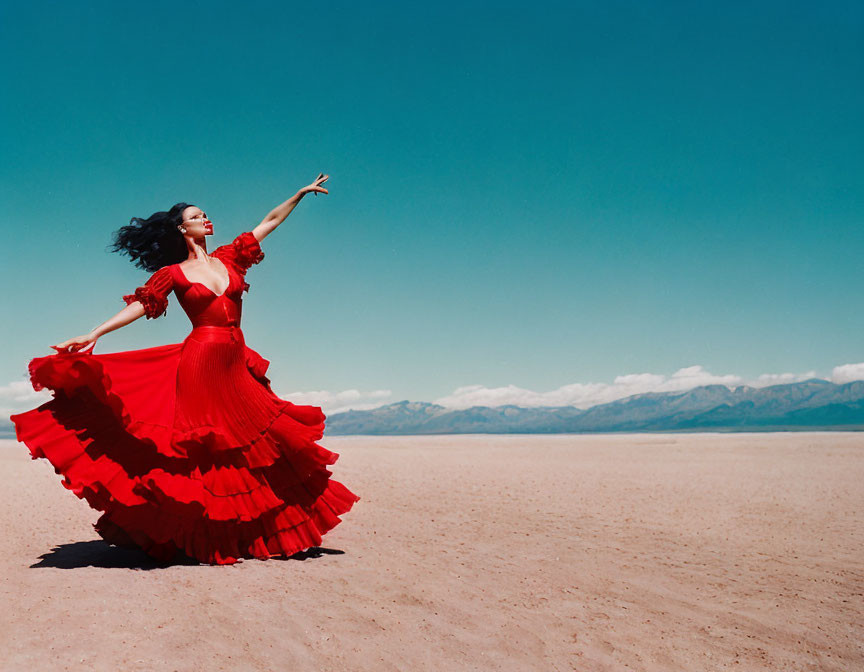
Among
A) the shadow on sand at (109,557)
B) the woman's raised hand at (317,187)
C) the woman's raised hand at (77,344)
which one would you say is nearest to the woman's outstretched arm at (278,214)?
the woman's raised hand at (317,187)

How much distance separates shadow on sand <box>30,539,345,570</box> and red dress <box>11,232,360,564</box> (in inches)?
6.1

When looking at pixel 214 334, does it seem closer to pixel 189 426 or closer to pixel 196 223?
pixel 189 426

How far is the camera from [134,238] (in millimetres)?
7414

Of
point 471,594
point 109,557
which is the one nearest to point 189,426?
point 109,557

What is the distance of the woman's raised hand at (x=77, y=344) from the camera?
6.24m

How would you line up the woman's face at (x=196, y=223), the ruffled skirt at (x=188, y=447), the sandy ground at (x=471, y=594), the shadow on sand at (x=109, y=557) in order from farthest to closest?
the woman's face at (x=196, y=223)
the shadow on sand at (x=109, y=557)
the ruffled skirt at (x=188, y=447)
the sandy ground at (x=471, y=594)

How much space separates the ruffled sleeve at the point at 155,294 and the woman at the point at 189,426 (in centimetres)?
1

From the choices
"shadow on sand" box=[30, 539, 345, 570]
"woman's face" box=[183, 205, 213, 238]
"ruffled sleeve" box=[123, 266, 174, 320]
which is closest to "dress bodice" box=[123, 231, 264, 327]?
"ruffled sleeve" box=[123, 266, 174, 320]

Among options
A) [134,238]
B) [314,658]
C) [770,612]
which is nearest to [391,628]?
[314,658]

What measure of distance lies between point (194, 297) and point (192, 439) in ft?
4.73

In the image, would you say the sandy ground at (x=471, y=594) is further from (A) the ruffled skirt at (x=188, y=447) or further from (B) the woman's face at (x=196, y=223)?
(B) the woman's face at (x=196, y=223)

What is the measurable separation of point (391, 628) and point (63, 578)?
122 inches

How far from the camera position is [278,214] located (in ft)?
24.5

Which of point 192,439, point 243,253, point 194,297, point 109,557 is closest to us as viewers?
point 192,439
